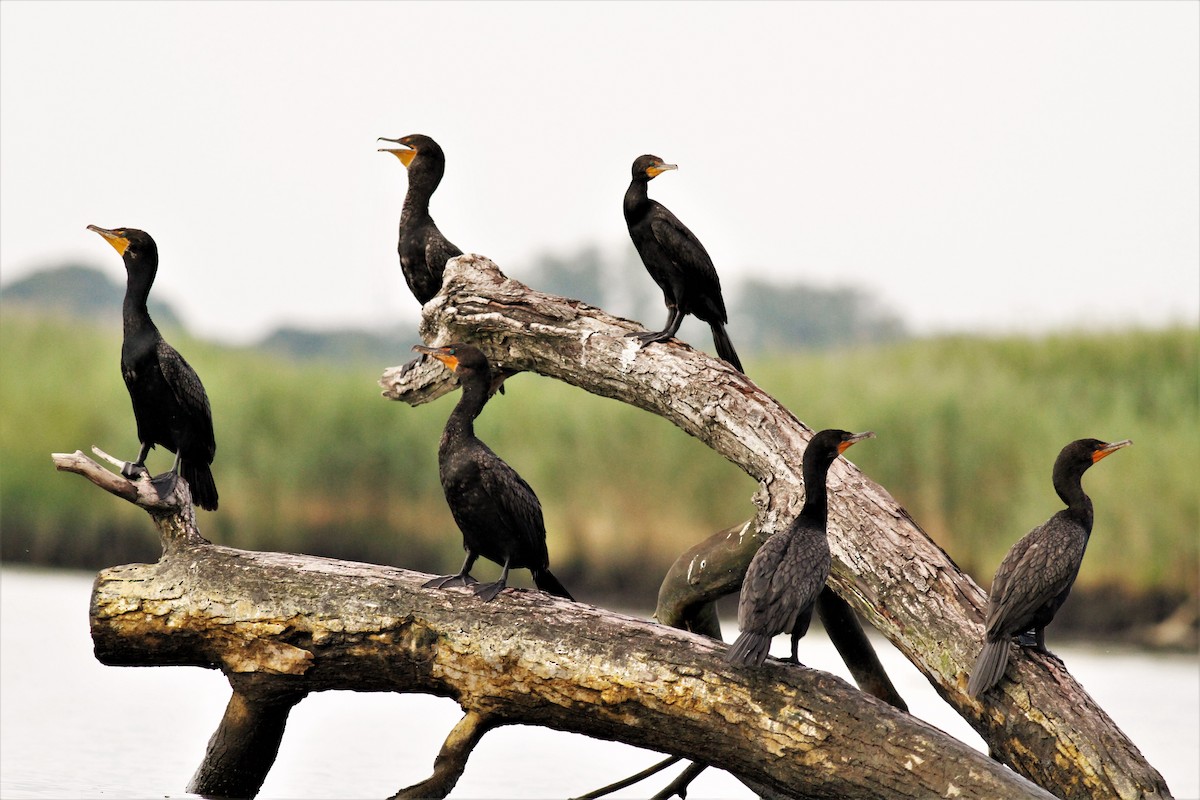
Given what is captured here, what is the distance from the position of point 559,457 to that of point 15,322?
18.7 feet

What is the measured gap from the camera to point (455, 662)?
4137 millimetres

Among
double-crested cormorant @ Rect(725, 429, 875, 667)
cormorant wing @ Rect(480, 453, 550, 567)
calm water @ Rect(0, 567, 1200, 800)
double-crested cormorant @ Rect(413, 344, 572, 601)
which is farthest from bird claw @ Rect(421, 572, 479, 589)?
calm water @ Rect(0, 567, 1200, 800)

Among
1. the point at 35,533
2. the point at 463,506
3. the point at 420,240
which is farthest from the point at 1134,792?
the point at 35,533

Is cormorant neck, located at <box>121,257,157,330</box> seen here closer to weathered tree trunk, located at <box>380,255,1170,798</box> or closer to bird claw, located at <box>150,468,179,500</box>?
bird claw, located at <box>150,468,179,500</box>

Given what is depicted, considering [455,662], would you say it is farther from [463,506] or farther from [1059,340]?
[1059,340]

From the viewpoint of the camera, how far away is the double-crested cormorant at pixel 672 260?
194 inches

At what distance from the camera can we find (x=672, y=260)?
4.95 m

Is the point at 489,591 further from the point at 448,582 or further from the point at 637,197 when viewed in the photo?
the point at 637,197

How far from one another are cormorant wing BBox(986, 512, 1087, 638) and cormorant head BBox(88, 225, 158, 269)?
297 cm

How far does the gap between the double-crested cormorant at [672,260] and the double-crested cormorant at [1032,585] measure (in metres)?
1.34

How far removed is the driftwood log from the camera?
3.89m

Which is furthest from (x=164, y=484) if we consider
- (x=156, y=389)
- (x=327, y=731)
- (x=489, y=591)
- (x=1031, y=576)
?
(x=327, y=731)

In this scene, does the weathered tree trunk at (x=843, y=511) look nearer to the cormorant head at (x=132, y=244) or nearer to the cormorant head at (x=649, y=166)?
the cormorant head at (x=649, y=166)

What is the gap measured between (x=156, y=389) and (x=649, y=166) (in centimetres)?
187
